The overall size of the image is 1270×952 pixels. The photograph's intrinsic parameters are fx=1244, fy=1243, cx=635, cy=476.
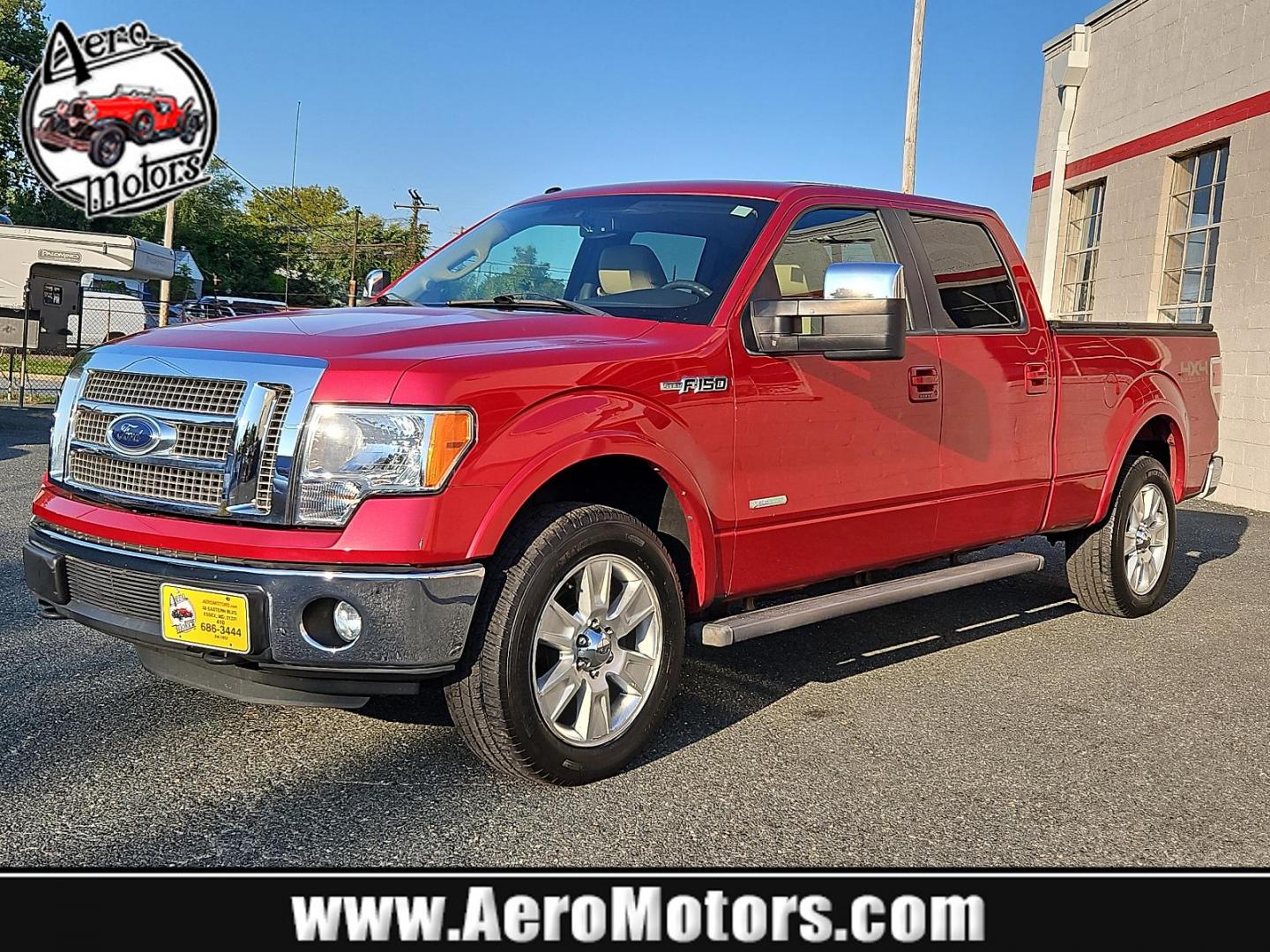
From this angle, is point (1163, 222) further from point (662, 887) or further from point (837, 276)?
point (662, 887)

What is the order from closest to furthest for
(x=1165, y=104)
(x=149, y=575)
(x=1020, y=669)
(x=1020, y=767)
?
(x=149, y=575) < (x=1020, y=767) < (x=1020, y=669) < (x=1165, y=104)

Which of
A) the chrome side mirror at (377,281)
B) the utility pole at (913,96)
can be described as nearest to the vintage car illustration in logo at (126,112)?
the utility pole at (913,96)

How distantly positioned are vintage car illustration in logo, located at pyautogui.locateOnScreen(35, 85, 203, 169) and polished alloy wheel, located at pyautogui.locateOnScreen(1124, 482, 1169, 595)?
87.3 ft

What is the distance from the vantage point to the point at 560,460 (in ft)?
12.1

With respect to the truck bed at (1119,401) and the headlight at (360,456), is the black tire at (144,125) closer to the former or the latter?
the truck bed at (1119,401)

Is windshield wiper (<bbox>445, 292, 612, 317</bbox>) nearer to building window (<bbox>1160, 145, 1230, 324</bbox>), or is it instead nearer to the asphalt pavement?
the asphalt pavement

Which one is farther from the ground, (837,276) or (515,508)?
(837,276)

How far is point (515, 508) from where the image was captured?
3570 millimetres

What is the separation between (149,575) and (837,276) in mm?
2449

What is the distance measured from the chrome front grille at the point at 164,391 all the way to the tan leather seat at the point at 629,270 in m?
1.61

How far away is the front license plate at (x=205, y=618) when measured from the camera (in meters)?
3.38

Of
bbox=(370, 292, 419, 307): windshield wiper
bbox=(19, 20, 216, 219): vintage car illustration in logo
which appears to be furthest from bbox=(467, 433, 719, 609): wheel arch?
bbox=(19, 20, 216, 219): vintage car illustration in logo

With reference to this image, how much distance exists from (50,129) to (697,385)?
31140 mm

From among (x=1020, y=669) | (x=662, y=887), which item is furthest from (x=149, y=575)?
(x=1020, y=669)
